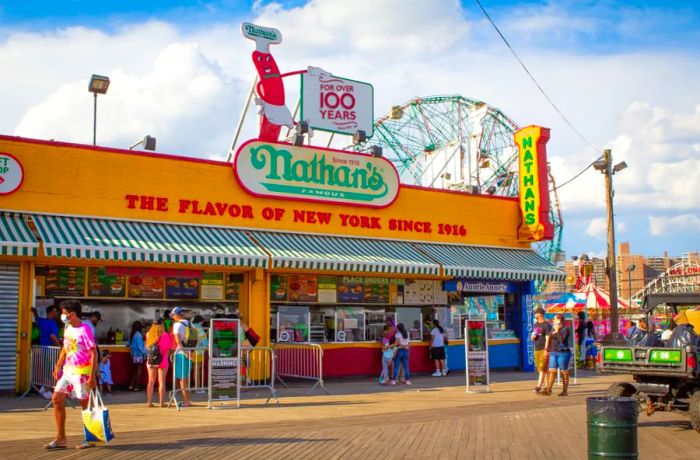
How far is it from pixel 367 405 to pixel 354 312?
22.8 ft

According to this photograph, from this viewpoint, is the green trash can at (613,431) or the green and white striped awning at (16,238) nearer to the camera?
the green trash can at (613,431)

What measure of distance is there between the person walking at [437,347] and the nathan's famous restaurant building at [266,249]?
0.55 meters

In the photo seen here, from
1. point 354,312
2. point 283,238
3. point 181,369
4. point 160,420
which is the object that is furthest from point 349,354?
point 160,420

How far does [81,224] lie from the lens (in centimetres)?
1688

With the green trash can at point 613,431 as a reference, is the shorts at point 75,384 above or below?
above

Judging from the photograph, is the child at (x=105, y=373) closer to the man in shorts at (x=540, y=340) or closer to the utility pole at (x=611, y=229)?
the man in shorts at (x=540, y=340)

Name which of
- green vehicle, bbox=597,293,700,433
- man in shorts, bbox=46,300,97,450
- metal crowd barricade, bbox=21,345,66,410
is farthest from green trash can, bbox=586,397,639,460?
metal crowd barricade, bbox=21,345,66,410

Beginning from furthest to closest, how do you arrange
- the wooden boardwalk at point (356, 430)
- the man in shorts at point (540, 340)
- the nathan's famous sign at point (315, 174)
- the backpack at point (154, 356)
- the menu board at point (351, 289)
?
the menu board at point (351, 289) < the nathan's famous sign at point (315, 174) < the man in shorts at point (540, 340) < the backpack at point (154, 356) < the wooden boardwalk at point (356, 430)

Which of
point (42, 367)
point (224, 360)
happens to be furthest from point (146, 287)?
point (224, 360)

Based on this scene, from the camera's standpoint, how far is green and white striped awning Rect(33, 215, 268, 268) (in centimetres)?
1595

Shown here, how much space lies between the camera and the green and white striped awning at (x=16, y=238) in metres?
15.1

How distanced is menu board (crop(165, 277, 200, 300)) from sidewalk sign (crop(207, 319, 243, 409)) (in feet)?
15.4

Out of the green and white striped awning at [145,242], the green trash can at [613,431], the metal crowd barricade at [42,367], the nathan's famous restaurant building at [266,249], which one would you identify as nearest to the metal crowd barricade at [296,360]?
the nathan's famous restaurant building at [266,249]

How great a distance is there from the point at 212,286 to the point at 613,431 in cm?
1346
